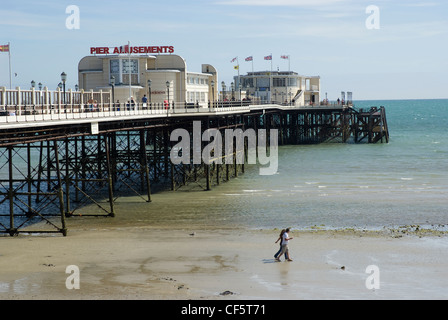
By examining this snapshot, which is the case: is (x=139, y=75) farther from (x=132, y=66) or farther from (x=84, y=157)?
(x=84, y=157)

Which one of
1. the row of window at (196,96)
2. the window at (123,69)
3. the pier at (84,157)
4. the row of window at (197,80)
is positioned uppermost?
the window at (123,69)

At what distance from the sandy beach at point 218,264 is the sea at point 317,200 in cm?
280

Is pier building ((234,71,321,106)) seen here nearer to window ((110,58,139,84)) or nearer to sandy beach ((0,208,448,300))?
window ((110,58,139,84))

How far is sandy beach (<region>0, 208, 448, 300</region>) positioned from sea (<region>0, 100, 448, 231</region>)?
2.80 metres

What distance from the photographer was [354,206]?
35188 mm

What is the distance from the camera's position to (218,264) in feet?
71.8

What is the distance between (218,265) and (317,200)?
16.5 m

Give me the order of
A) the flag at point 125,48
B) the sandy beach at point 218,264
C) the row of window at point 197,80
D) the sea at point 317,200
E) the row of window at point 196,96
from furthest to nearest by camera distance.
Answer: the row of window at point 197,80 → the row of window at point 196,96 → the flag at point 125,48 → the sea at point 317,200 → the sandy beach at point 218,264

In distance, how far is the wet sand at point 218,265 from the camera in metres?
18.6

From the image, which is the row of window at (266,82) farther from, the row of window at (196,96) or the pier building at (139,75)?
the pier building at (139,75)

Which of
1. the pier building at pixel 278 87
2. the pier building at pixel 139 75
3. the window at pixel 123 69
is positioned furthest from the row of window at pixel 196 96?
the pier building at pixel 278 87

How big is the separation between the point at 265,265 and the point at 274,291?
3.06 metres

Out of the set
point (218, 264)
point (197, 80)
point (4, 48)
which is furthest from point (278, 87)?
point (218, 264)
